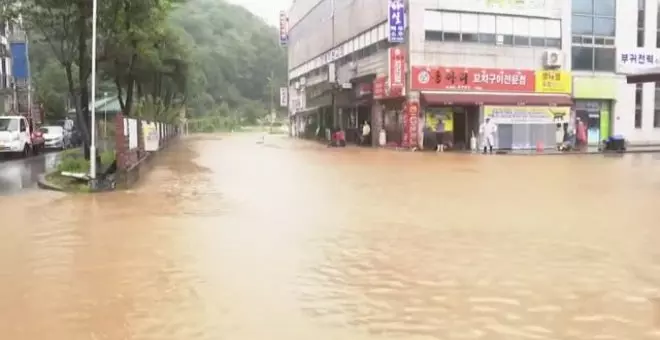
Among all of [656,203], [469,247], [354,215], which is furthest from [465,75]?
[469,247]

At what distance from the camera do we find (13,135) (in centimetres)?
2664

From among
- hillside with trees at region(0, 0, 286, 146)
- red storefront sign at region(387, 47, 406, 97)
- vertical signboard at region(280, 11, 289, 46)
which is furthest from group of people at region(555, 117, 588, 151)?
vertical signboard at region(280, 11, 289, 46)

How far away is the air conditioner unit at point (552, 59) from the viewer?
36.5m

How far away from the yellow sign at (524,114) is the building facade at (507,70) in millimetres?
51

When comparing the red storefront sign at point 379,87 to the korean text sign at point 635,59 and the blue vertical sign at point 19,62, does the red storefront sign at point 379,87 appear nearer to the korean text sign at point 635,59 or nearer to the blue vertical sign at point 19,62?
the korean text sign at point 635,59

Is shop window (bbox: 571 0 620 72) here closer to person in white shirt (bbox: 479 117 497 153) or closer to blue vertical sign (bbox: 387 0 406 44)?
person in white shirt (bbox: 479 117 497 153)

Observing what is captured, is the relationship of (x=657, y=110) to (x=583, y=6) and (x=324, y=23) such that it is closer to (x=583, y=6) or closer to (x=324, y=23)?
(x=583, y=6)

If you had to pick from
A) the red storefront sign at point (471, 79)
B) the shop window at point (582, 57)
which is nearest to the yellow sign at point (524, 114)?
the red storefront sign at point (471, 79)

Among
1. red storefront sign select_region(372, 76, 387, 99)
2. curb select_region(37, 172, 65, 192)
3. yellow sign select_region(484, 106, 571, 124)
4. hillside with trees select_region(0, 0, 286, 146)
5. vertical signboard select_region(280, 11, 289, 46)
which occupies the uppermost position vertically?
vertical signboard select_region(280, 11, 289, 46)

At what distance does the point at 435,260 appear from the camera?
323 inches

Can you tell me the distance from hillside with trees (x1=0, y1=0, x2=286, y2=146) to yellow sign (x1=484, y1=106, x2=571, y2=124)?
16.5 m

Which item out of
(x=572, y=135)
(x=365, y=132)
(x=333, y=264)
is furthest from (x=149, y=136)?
(x=572, y=135)

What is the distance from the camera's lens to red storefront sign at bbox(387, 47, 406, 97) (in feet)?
→ 115

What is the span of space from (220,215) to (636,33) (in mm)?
34787
